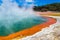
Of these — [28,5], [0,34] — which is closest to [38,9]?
[28,5]

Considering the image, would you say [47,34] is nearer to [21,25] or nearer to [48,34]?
[48,34]

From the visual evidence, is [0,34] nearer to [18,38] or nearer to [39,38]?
[18,38]

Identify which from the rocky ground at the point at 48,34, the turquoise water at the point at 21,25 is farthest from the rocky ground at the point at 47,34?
the turquoise water at the point at 21,25

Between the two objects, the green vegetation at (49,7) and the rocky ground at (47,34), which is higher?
the green vegetation at (49,7)

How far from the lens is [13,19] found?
1.34m

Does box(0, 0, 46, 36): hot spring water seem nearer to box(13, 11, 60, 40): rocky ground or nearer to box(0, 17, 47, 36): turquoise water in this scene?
box(0, 17, 47, 36): turquoise water

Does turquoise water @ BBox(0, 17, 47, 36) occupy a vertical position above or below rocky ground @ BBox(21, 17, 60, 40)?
above

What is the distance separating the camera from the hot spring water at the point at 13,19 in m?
1.33

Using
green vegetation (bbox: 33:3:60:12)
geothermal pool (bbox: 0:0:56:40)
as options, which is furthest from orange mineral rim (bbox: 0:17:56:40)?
green vegetation (bbox: 33:3:60:12)

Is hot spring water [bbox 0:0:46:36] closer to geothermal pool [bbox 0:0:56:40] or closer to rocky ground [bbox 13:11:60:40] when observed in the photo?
geothermal pool [bbox 0:0:56:40]

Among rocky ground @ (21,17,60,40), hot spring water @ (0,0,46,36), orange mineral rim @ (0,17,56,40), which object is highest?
hot spring water @ (0,0,46,36)

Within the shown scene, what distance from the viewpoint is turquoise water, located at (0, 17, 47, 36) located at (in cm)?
132

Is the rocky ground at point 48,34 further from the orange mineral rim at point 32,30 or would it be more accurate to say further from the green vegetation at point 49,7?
the green vegetation at point 49,7

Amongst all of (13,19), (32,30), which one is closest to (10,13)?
(13,19)
